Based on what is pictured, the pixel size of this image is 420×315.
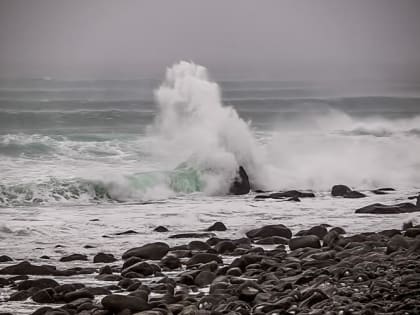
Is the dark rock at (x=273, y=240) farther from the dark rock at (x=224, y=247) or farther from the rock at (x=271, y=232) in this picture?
the dark rock at (x=224, y=247)

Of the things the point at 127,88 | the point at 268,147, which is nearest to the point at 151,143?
the point at 268,147

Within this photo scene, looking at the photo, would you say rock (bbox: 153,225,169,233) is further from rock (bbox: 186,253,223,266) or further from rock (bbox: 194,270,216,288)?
rock (bbox: 194,270,216,288)

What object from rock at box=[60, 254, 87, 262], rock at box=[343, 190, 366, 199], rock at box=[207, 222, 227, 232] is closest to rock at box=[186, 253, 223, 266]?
rock at box=[60, 254, 87, 262]

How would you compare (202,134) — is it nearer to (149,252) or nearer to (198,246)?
(198,246)

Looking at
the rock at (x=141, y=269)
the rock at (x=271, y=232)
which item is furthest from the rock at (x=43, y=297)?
the rock at (x=271, y=232)

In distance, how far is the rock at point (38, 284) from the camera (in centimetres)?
1079

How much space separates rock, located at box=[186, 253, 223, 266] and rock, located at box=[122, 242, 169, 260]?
0.74 metres

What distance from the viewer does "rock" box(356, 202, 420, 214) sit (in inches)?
660

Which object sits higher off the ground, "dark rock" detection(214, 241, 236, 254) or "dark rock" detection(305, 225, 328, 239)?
"dark rock" detection(305, 225, 328, 239)

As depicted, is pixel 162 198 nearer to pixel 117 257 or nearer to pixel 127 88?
pixel 117 257

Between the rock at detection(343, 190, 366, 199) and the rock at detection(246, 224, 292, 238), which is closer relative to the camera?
the rock at detection(246, 224, 292, 238)

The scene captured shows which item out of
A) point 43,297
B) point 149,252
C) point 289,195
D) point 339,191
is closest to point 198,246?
point 149,252

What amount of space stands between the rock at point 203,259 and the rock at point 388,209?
5390mm

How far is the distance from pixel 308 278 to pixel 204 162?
44.2 feet
